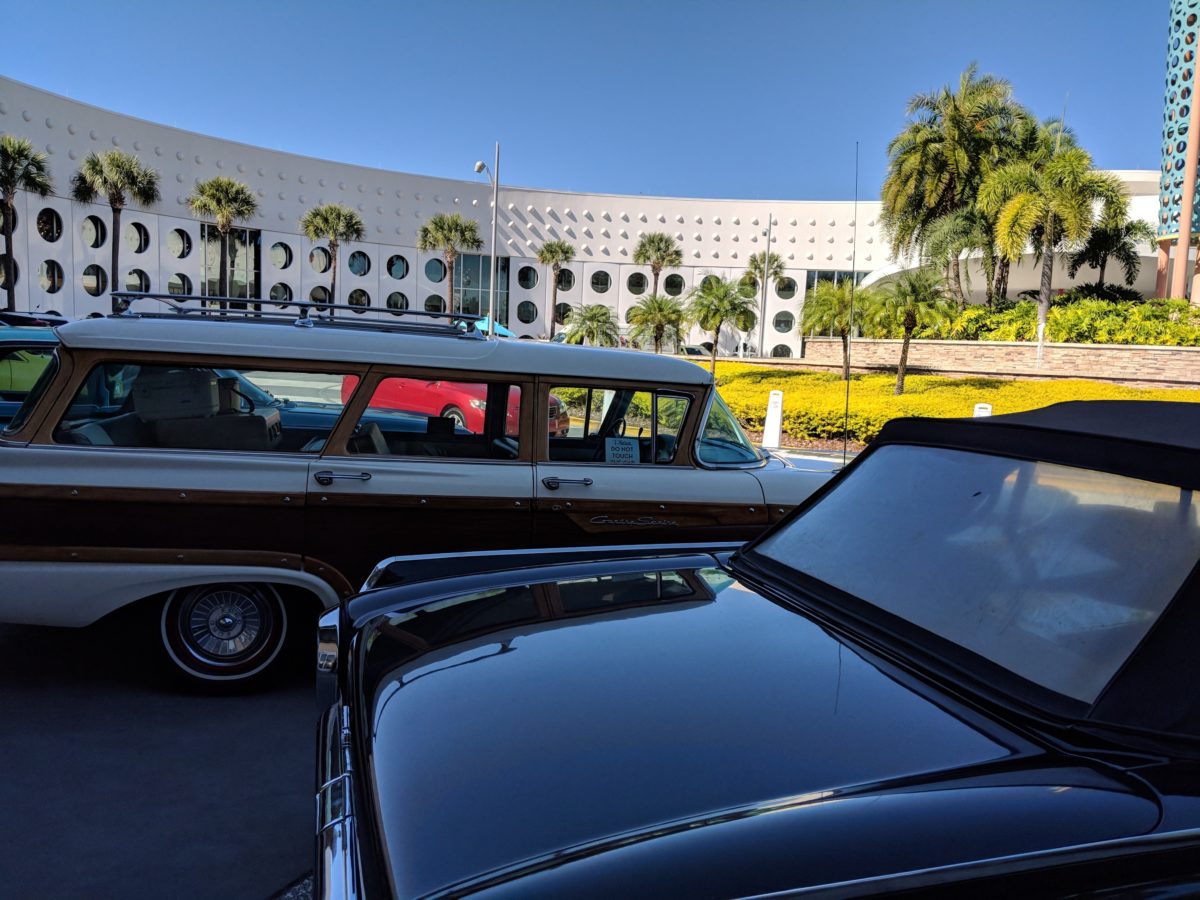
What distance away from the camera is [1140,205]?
3709cm

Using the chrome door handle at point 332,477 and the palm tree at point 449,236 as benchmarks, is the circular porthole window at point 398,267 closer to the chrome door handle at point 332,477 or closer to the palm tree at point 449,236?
the palm tree at point 449,236

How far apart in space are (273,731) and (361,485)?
1.21 m

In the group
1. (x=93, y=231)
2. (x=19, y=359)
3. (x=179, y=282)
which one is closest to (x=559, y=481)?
(x=19, y=359)

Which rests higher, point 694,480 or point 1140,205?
point 1140,205

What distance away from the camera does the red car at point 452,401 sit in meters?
4.48

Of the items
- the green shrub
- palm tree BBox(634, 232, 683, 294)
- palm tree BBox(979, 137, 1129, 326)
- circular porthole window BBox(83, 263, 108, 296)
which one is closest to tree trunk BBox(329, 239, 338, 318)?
circular porthole window BBox(83, 263, 108, 296)

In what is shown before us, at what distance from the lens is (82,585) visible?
13.0 ft

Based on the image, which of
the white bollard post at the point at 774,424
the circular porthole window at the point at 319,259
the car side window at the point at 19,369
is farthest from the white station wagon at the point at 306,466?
the circular porthole window at the point at 319,259

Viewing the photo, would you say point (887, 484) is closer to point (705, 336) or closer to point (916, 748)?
point (916, 748)

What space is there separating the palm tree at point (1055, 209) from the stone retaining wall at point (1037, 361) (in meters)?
1.39

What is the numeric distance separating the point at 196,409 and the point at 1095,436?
12.8ft

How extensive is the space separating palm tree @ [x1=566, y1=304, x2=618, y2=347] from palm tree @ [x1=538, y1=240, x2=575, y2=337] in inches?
350

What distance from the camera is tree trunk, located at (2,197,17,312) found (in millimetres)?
34500

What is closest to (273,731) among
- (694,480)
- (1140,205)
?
(694,480)
